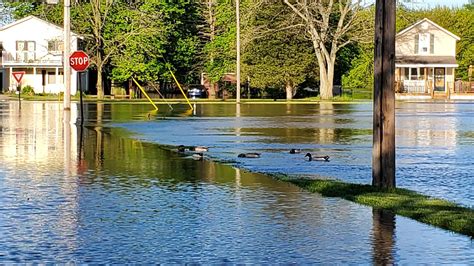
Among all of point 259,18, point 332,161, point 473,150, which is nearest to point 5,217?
point 332,161

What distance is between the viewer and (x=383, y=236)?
→ 35.9 ft

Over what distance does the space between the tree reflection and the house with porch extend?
82.5m

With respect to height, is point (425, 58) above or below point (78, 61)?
above

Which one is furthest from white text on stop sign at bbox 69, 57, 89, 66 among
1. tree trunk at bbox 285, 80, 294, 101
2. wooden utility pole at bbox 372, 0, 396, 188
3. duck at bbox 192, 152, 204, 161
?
tree trunk at bbox 285, 80, 294, 101

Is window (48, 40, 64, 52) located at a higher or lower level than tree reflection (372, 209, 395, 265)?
higher

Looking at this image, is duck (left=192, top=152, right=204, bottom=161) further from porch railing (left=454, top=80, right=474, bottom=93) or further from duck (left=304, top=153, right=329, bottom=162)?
porch railing (left=454, top=80, right=474, bottom=93)

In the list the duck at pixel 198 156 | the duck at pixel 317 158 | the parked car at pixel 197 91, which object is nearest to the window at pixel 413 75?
the parked car at pixel 197 91

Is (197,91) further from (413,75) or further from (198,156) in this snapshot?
(198,156)

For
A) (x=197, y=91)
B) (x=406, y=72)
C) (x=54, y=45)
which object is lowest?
(x=197, y=91)

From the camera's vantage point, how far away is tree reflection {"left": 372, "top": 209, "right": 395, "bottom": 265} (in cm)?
965

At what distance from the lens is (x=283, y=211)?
42.4 feet

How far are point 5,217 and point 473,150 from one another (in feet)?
49.3

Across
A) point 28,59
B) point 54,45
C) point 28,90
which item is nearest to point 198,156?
point 28,90

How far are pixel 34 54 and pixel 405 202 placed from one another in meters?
85.5
